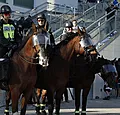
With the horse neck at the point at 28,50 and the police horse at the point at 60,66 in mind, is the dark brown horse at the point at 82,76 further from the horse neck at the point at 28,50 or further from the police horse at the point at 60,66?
the horse neck at the point at 28,50

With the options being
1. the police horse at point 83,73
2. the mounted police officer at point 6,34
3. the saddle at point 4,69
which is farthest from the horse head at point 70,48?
the saddle at point 4,69

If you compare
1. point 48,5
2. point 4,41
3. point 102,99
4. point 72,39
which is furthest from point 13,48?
point 48,5

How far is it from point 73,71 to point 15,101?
9.58 feet

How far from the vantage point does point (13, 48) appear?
32.6 feet

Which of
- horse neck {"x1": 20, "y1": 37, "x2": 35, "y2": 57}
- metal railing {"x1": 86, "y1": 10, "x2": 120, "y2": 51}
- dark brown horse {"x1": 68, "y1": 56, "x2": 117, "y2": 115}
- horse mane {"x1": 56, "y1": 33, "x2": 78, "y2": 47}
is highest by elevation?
metal railing {"x1": 86, "y1": 10, "x2": 120, "y2": 51}

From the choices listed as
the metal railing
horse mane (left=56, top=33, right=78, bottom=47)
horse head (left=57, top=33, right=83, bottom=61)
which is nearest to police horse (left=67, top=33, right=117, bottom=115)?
horse head (left=57, top=33, right=83, bottom=61)

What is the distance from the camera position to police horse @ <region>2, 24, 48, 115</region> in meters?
9.07

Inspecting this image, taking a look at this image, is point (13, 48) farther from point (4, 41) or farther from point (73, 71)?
point (73, 71)

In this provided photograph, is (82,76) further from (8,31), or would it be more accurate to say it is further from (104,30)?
(104,30)

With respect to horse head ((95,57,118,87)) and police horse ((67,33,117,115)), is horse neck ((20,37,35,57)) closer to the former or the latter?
police horse ((67,33,117,115))

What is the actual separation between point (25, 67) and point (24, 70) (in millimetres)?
81

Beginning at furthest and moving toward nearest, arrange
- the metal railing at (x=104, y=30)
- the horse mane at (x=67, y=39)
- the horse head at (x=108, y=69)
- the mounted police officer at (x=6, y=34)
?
the metal railing at (x=104, y=30)
the horse head at (x=108, y=69)
the horse mane at (x=67, y=39)
the mounted police officer at (x=6, y=34)

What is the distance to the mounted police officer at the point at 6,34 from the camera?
10.0 m

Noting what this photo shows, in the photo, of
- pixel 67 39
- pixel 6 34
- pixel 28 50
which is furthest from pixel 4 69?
pixel 67 39
